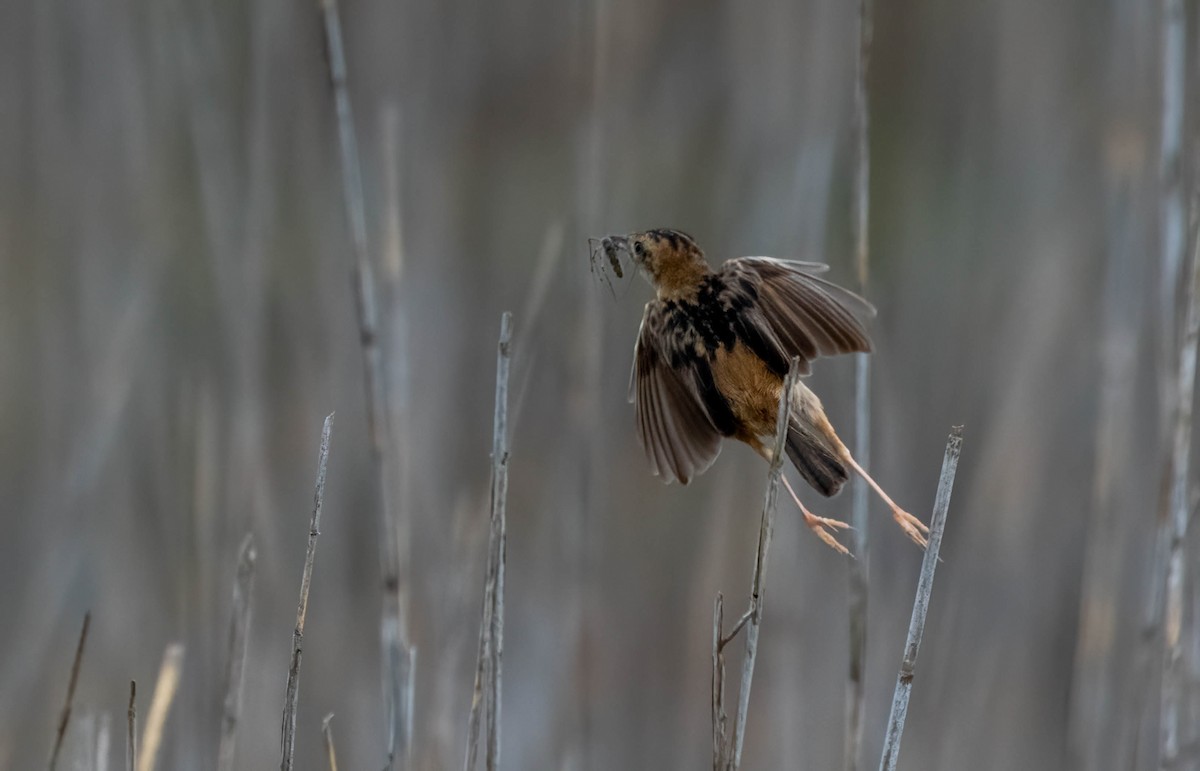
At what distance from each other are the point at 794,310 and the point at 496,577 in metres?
0.68

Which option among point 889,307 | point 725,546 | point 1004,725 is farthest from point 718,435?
point 1004,725

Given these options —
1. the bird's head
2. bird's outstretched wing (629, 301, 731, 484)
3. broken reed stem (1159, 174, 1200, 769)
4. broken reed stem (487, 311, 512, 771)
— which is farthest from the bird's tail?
broken reed stem (1159, 174, 1200, 769)

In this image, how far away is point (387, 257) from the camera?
234 centimetres

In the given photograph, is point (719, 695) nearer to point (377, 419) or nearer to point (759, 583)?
point (759, 583)

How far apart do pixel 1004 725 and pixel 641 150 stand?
1.71m

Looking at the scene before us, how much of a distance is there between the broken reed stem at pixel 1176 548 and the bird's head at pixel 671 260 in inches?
29.0

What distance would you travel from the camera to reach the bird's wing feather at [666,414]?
2010 millimetres

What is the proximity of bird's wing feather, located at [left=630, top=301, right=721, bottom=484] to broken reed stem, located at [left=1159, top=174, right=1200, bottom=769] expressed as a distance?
712 mm

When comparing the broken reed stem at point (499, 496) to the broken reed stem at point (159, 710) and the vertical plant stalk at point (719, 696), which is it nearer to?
the vertical plant stalk at point (719, 696)

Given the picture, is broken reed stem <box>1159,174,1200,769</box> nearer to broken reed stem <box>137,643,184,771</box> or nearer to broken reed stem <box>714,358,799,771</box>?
broken reed stem <box>714,358,799,771</box>

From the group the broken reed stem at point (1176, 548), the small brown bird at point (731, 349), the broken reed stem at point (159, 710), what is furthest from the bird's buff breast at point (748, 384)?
the broken reed stem at point (159, 710)

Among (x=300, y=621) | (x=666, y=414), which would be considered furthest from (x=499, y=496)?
(x=666, y=414)

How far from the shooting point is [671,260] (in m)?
2.02

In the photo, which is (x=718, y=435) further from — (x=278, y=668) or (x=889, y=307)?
(x=278, y=668)
